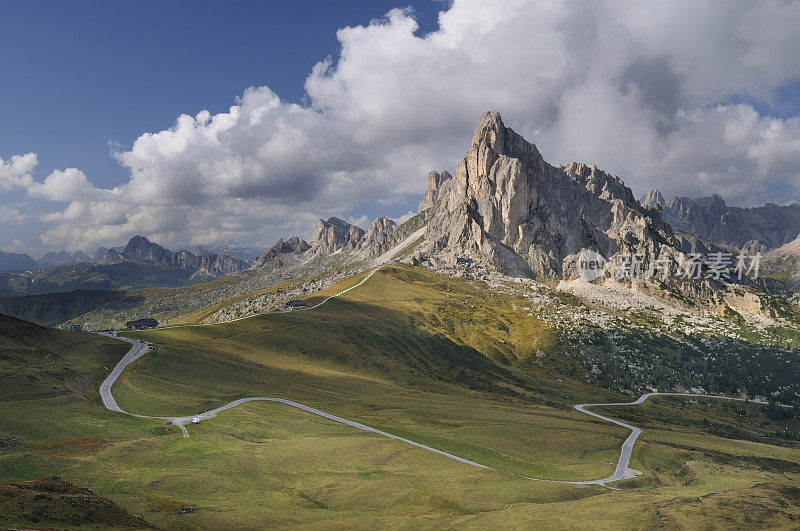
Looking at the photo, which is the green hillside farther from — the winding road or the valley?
the winding road

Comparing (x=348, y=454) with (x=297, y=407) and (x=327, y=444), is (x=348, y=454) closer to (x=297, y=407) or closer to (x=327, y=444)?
(x=327, y=444)

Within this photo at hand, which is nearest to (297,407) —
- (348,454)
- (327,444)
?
(327,444)

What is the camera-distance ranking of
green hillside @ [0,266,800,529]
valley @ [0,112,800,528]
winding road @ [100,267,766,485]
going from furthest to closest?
winding road @ [100,267,766,485] → valley @ [0,112,800,528] → green hillside @ [0,266,800,529]

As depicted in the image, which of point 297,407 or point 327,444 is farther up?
point 327,444

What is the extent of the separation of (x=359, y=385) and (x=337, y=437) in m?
48.5

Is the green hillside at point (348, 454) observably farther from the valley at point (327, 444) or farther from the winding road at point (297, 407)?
the winding road at point (297, 407)

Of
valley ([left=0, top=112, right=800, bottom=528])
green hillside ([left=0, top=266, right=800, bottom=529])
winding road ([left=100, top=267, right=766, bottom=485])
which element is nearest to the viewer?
green hillside ([left=0, top=266, right=800, bottom=529])

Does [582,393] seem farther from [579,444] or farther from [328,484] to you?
[328,484]

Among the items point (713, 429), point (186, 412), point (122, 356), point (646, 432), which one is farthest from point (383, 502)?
point (713, 429)

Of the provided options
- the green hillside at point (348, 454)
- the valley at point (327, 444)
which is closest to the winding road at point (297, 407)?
the valley at point (327, 444)

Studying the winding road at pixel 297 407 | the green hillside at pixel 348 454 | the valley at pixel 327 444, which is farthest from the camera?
the winding road at pixel 297 407

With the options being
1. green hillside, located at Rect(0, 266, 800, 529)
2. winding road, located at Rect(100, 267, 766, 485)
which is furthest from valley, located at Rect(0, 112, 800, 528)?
winding road, located at Rect(100, 267, 766, 485)

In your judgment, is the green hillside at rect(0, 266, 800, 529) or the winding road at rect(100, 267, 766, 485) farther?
the winding road at rect(100, 267, 766, 485)

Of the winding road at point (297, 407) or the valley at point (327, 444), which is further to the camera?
the winding road at point (297, 407)
